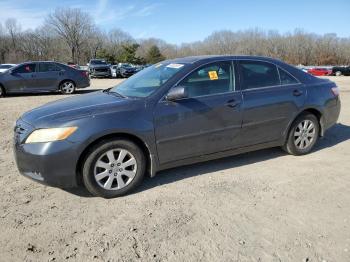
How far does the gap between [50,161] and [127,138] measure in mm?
876

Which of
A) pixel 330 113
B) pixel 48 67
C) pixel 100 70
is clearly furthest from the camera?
pixel 100 70

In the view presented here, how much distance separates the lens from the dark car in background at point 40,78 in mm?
14328

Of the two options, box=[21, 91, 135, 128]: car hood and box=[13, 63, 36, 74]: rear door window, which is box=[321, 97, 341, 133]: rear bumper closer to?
box=[21, 91, 135, 128]: car hood

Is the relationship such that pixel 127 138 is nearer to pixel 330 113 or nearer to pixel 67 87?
pixel 330 113

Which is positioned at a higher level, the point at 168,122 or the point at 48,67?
the point at 48,67

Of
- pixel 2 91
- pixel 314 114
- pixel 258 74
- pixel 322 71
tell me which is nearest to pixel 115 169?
pixel 258 74

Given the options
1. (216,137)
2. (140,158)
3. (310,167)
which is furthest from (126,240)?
(310,167)

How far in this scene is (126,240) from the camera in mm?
3236

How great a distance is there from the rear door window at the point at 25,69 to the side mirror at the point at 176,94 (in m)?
12.0

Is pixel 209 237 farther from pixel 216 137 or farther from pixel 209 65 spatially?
pixel 209 65

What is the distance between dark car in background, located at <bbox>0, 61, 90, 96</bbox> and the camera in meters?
14.3

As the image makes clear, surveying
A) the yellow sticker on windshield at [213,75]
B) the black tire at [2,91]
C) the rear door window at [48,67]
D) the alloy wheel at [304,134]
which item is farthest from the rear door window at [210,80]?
the black tire at [2,91]

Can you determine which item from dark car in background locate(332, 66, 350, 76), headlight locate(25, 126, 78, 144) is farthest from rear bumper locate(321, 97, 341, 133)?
dark car in background locate(332, 66, 350, 76)

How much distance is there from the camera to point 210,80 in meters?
4.68
